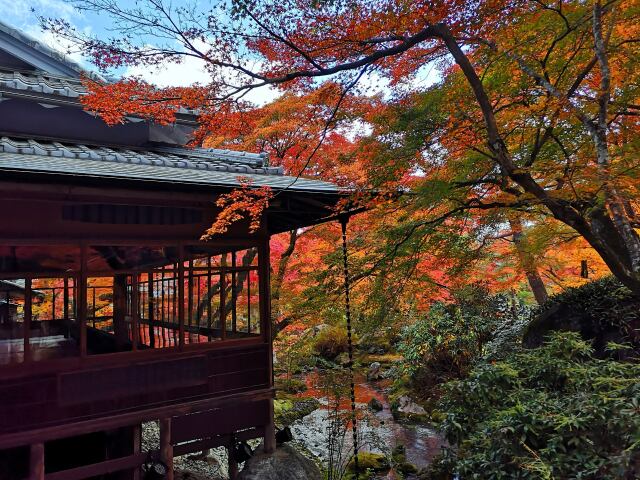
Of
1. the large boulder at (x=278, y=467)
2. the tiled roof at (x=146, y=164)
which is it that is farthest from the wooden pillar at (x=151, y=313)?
the large boulder at (x=278, y=467)

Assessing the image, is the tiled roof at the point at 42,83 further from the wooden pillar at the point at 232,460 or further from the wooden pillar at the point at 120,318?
the wooden pillar at the point at 232,460

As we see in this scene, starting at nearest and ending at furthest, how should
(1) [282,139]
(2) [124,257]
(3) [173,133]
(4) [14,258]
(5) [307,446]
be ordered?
(4) [14,258] < (2) [124,257] < (3) [173,133] < (5) [307,446] < (1) [282,139]

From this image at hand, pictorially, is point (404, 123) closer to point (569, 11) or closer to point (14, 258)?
point (569, 11)

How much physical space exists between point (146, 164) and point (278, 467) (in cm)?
531

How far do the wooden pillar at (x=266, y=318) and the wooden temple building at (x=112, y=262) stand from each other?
0.03m

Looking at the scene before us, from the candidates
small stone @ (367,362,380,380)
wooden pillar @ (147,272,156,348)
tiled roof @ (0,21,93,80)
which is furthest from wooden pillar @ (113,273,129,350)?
small stone @ (367,362,380,380)

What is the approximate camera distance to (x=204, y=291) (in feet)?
31.3

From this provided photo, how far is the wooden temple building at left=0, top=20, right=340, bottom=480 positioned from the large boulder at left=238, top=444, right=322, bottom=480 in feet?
0.89

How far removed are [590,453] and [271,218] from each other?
22.0 feet

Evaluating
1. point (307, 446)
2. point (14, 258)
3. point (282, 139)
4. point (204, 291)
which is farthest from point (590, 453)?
point (282, 139)

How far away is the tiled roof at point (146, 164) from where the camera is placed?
4719mm

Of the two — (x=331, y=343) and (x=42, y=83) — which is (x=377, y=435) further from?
(x=42, y=83)

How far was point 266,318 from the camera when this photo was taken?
727cm

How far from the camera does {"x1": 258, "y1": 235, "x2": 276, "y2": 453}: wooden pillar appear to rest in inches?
282
